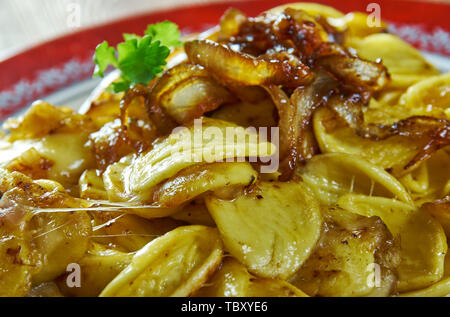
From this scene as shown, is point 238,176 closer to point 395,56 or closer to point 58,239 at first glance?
point 58,239

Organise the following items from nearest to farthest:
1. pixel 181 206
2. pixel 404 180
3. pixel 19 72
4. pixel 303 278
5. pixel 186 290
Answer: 1. pixel 186 290
2. pixel 303 278
3. pixel 181 206
4. pixel 404 180
5. pixel 19 72

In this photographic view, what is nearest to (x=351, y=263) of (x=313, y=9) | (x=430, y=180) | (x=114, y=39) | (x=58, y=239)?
(x=430, y=180)

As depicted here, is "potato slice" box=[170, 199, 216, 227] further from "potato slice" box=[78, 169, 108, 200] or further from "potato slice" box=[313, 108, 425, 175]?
"potato slice" box=[313, 108, 425, 175]

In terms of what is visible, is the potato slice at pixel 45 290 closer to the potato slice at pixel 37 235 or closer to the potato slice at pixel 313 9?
the potato slice at pixel 37 235

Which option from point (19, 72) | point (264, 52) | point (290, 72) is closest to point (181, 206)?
point (290, 72)

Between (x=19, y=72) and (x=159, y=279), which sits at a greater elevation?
(x=19, y=72)

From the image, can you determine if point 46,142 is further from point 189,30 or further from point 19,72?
point 189,30
